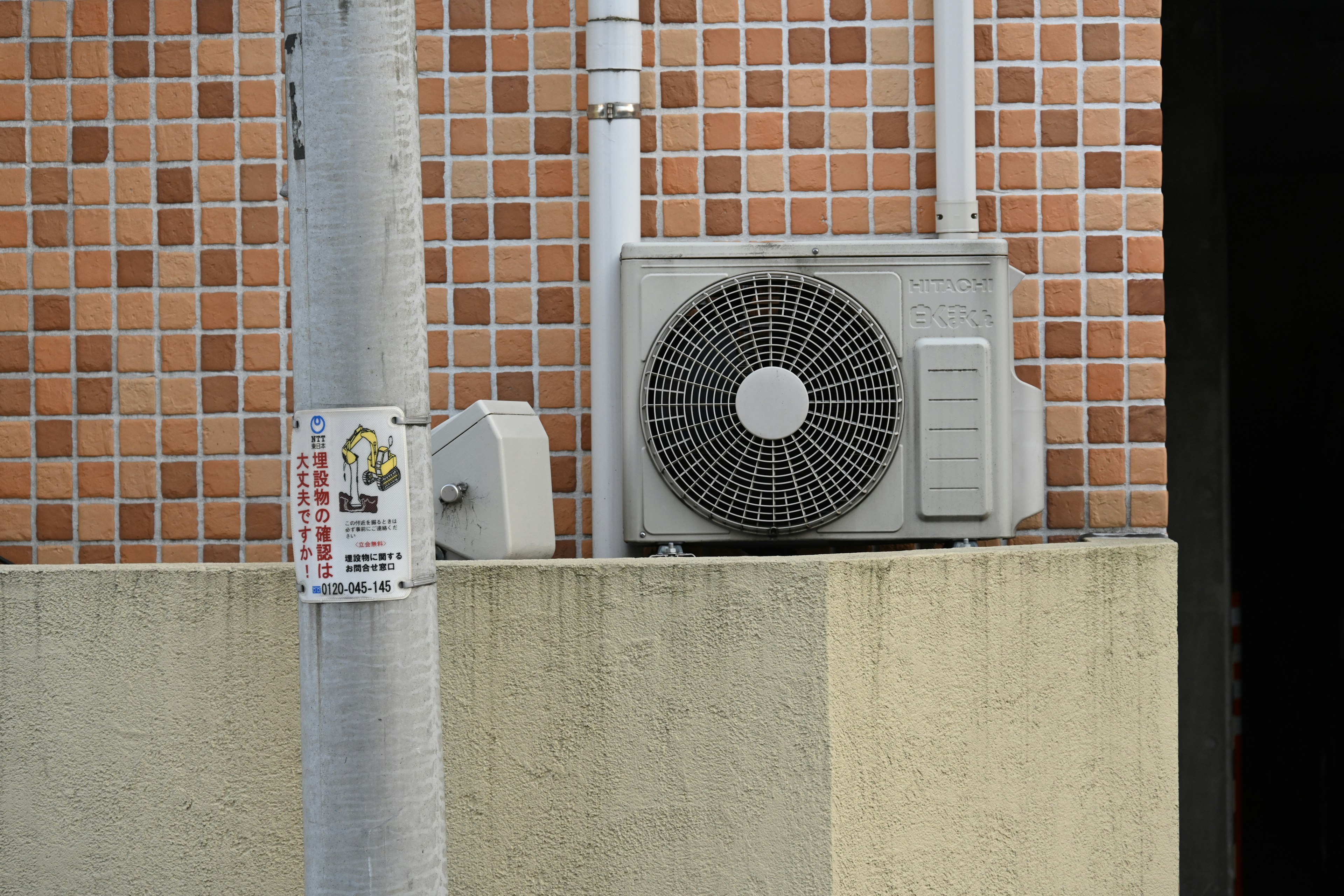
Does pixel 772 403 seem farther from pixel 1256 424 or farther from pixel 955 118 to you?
pixel 1256 424

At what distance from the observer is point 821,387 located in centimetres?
290

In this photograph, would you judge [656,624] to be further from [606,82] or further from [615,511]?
[606,82]

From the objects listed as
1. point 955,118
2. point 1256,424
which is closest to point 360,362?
point 955,118

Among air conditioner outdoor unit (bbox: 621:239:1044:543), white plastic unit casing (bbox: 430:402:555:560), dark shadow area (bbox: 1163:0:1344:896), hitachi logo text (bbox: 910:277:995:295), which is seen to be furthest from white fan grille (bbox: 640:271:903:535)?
dark shadow area (bbox: 1163:0:1344:896)

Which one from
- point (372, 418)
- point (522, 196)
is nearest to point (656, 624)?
point (372, 418)

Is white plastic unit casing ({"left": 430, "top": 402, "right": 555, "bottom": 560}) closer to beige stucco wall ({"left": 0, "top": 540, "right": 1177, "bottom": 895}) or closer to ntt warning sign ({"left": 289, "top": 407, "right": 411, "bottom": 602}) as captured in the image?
beige stucco wall ({"left": 0, "top": 540, "right": 1177, "bottom": 895})

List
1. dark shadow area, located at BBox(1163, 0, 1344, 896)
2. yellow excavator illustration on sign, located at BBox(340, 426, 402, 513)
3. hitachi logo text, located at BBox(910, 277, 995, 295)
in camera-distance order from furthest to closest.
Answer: dark shadow area, located at BBox(1163, 0, 1344, 896)
hitachi logo text, located at BBox(910, 277, 995, 295)
yellow excavator illustration on sign, located at BBox(340, 426, 402, 513)

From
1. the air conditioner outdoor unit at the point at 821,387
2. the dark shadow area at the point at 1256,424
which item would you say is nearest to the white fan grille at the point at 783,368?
the air conditioner outdoor unit at the point at 821,387

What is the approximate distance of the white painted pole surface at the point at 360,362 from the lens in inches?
81.0

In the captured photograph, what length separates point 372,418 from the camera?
2.06m

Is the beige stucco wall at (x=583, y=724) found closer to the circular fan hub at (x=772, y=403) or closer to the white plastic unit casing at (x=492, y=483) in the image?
the white plastic unit casing at (x=492, y=483)

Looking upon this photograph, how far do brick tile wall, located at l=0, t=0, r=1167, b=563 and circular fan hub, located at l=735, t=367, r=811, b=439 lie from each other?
25.6 inches

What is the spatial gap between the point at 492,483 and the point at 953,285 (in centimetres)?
116

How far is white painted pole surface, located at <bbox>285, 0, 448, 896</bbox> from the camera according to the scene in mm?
2057
